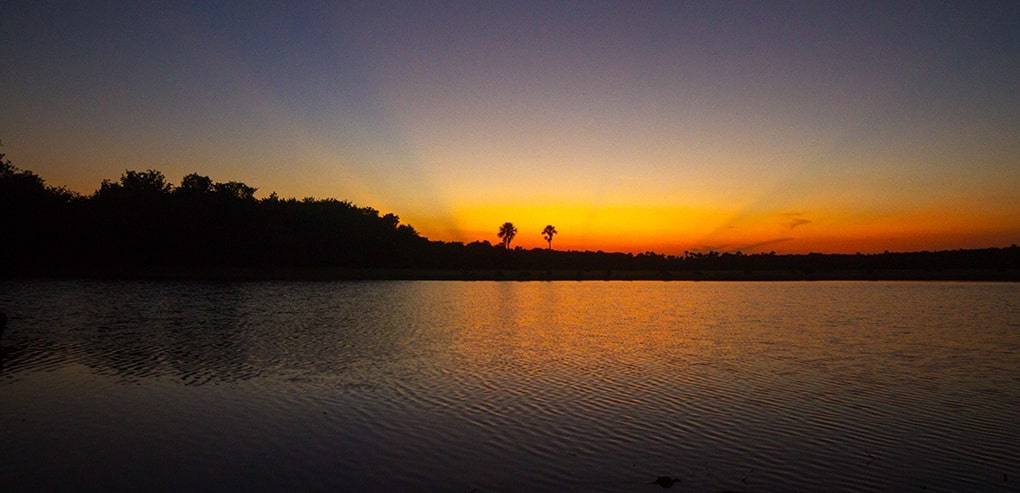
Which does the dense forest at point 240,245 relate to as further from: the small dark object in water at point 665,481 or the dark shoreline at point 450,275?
the small dark object in water at point 665,481

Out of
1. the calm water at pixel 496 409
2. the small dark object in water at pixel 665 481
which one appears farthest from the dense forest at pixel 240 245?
the small dark object in water at pixel 665 481

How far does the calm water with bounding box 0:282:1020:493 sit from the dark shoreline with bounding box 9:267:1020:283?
67523 millimetres

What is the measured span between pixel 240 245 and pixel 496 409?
103328mm

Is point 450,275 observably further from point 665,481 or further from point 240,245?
point 665,481

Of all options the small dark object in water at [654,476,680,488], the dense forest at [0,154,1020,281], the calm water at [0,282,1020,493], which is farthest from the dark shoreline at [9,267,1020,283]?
the small dark object in water at [654,476,680,488]

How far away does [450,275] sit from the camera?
422 feet

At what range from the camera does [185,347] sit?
80.1 feet

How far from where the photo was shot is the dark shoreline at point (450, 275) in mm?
90500

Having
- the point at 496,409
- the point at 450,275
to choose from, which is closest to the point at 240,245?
the point at 450,275

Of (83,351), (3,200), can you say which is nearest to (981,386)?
(83,351)

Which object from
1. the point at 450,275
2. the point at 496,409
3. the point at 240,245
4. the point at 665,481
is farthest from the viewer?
the point at 450,275

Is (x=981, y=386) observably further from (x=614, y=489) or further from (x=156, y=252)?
(x=156, y=252)

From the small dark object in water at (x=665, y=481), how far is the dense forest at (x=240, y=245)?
9739cm

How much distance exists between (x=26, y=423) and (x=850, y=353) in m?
28.5
